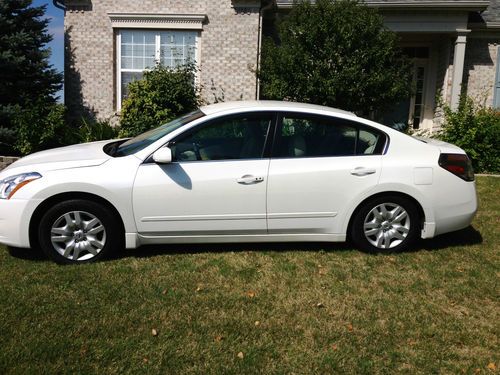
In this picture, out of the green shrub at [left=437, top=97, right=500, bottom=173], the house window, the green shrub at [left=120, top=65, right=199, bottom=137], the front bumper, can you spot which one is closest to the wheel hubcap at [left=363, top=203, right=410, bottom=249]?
the front bumper

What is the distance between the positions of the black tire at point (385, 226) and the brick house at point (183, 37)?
7.77m

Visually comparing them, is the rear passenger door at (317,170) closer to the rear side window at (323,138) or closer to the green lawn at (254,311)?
the rear side window at (323,138)

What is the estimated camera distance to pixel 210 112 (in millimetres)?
5066

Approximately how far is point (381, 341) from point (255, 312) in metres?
0.96

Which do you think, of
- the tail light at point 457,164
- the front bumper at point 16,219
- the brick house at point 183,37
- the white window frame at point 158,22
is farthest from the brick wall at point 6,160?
the tail light at point 457,164

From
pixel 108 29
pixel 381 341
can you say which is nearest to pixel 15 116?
pixel 108 29

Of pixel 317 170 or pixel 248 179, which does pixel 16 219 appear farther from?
pixel 317 170

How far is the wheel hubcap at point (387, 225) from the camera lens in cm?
513

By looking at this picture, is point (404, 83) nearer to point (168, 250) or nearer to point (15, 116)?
point (168, 250)

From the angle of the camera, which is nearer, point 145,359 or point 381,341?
point 145,359

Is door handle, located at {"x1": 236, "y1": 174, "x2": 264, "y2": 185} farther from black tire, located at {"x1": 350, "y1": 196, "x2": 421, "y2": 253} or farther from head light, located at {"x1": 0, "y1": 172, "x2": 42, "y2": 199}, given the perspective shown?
head light, located at {"x1": 0, "y1": 172, "x2": 42, "y2": 199}

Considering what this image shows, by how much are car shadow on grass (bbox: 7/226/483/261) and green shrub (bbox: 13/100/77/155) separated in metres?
5.54

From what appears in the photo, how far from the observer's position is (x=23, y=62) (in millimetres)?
10867

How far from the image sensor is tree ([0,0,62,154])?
10.7 meters
